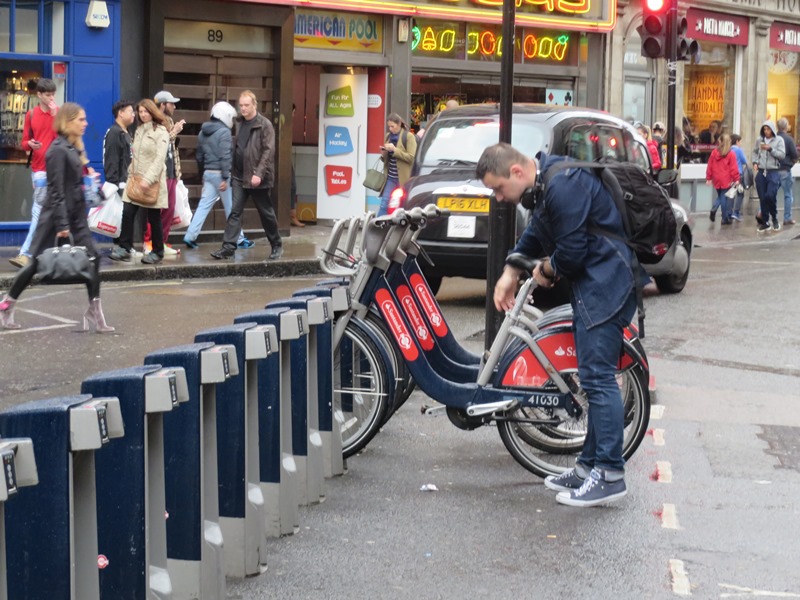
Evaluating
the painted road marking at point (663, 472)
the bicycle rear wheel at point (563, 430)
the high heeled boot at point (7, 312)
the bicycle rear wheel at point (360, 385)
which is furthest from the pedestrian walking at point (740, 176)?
the bicycle rear wheel at point (360, 385)

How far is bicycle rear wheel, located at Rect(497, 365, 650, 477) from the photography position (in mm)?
6465

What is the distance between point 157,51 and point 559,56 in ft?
30.5

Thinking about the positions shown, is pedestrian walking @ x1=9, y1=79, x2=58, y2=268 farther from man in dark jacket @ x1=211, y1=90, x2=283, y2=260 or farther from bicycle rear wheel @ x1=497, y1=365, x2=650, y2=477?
bicycle rear wheel @ x1=497, y1=365, x2=650, y2=477

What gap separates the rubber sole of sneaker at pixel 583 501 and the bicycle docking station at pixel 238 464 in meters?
1.56

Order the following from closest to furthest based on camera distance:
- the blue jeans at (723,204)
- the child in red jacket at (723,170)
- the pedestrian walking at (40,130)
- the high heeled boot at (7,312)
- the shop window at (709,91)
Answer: the high heeled boot at (7,312) → the pedestrian walking at (40,130) → the child in red jacket at (723,170) → the blue jeans at (723,204) → the shop window at (709,91)

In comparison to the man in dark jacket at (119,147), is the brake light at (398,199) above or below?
below

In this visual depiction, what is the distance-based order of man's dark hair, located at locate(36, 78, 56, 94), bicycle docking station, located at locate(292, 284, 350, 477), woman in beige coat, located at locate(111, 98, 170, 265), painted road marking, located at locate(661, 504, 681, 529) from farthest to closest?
1. woman in beige coat, located at locate(111, 98, 170, 265)
2. man's dark hair, located at locate(36, 78, 56, 94)
3. bicycle docking station, located at locate(292, 284, 350, 477)
4. painted road marking, located at locate(661, 504, 681, 529)

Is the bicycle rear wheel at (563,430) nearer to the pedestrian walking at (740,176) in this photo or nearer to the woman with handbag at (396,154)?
the woman with handbag at (396,154)

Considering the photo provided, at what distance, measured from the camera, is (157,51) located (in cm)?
1797

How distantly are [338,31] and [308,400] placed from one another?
50.5ft

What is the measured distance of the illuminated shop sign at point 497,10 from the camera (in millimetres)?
20734

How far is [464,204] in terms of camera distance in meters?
12.5

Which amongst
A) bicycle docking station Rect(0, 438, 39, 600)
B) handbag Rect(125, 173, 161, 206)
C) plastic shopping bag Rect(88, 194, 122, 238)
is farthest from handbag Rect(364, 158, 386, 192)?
bicycle docking station Rect(0, 438, 39, 600)

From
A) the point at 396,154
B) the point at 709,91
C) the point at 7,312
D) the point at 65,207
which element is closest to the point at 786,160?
the point at 709,91
